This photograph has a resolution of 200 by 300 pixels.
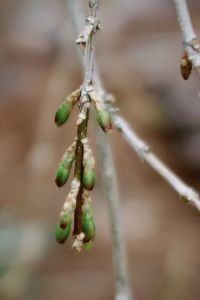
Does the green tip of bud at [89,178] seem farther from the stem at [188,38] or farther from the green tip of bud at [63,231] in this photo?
the stem at [188,38]

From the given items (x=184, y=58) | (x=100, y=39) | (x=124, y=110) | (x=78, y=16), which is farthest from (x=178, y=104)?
(x=184, y=58)

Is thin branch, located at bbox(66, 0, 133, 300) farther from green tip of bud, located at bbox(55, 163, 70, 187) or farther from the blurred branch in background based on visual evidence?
green tip of bud, located at bbox(55, 163, 70, 187)

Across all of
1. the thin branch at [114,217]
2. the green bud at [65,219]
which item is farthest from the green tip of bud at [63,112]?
the thin branch at [114,217]

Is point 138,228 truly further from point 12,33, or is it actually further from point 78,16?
point 78,16

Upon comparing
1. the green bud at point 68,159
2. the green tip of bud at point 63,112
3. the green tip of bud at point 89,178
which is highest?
the green tip of bud at point 63,112

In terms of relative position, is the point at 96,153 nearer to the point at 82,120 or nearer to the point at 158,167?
the point at 158,167

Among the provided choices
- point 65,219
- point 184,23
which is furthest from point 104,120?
point 184,23
